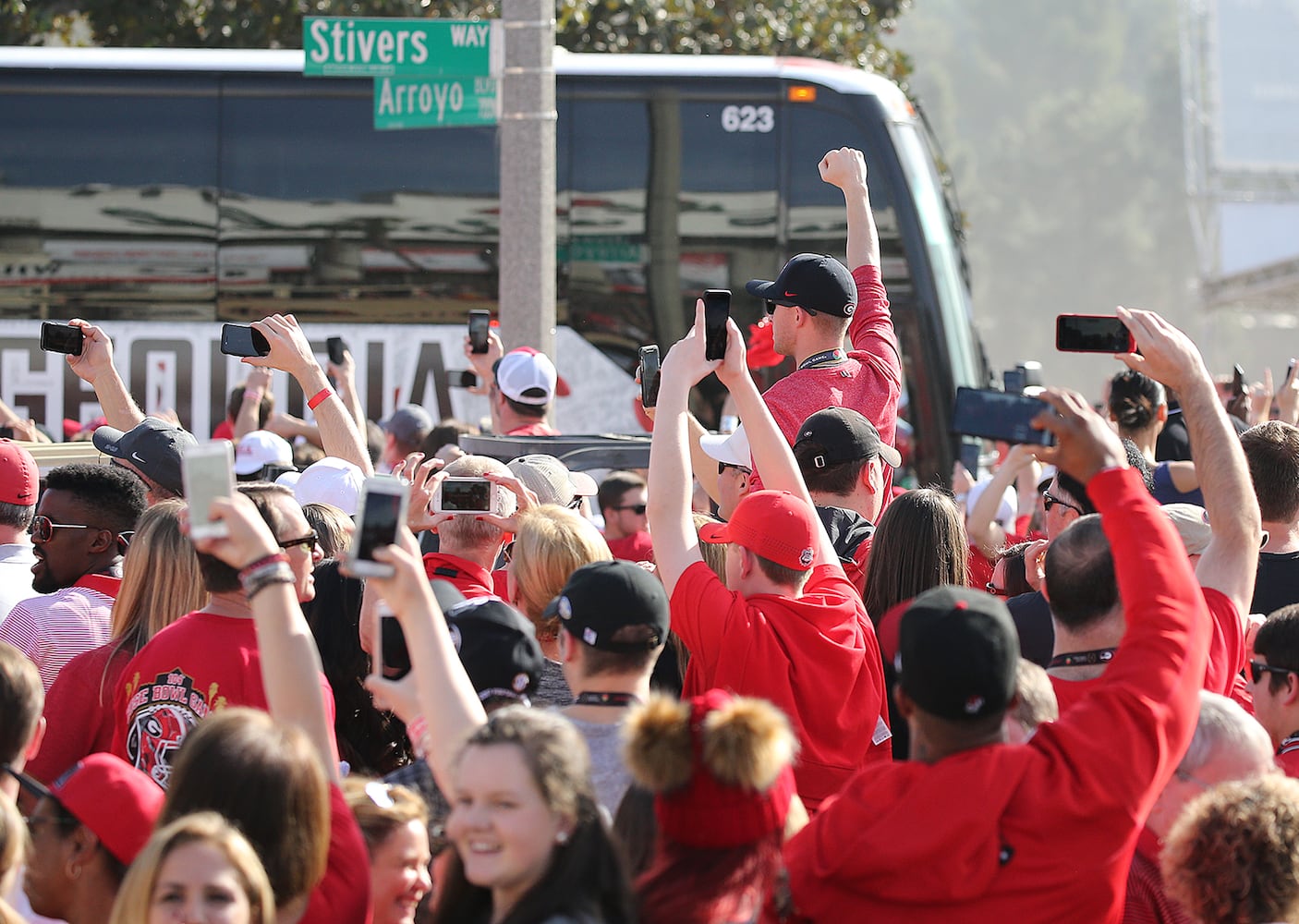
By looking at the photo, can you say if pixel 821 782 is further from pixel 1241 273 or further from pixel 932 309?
pixel 1241 273

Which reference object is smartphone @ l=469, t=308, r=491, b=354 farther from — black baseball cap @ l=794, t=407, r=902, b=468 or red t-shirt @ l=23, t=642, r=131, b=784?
red t-shirt @ l=23, t=642, r=131, b=784

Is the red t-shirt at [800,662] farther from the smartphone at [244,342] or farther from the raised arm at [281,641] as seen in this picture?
the smartphone at [244,342]

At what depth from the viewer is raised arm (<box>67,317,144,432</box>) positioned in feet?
19.2

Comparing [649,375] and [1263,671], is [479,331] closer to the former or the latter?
[649,375]

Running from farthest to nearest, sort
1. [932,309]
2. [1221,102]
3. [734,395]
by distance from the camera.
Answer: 1. [1221,102]
2. [932,309]
3. [734,395]

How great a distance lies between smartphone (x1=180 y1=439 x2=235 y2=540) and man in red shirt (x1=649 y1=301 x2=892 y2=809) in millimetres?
1324

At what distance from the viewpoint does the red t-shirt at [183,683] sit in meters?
3.50

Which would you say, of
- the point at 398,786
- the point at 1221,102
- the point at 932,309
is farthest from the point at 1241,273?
the point at 398,786

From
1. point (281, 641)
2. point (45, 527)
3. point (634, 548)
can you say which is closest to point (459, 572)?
point (45, 527)

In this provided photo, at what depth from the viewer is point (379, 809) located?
312 centimetres

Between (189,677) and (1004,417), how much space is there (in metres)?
1.81

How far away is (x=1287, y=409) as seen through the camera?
668 cm

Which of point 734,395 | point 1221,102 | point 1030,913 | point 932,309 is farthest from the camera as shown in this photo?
point 1221,102

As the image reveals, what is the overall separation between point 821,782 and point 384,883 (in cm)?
116
